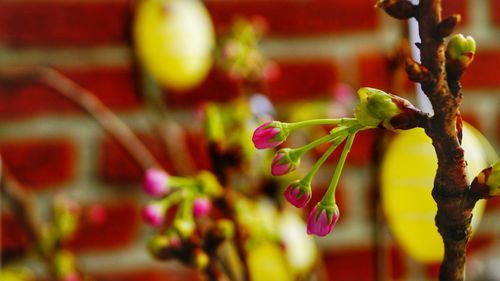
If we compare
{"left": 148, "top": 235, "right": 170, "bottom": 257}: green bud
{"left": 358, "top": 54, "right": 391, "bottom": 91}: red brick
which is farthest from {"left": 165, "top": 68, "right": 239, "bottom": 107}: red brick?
{"left": 148, "top": 235, "right": 170, "bottom": 257}: green bud

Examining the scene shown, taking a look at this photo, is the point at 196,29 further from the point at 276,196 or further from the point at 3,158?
the point at 3,158

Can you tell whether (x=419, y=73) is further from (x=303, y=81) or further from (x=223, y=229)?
(x=303, y=81)

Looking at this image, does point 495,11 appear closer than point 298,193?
No

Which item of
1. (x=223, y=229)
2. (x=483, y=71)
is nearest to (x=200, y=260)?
(x=223, y=229)

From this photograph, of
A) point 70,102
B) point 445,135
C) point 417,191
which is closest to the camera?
point 445,135

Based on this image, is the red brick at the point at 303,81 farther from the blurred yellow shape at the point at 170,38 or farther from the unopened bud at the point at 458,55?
the unopened bud at the point at 458,55

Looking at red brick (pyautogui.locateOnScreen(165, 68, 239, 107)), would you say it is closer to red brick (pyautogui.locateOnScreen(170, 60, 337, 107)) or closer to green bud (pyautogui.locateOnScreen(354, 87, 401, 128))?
red brick (pyautogui.locateOnScreen(170, 60, 337, 107))

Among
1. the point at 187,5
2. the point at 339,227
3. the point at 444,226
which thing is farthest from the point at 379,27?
the point at 444,226

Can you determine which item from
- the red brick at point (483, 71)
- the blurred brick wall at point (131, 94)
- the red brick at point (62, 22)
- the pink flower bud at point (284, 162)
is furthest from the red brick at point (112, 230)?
the pink flower bud at point (284, 162)
